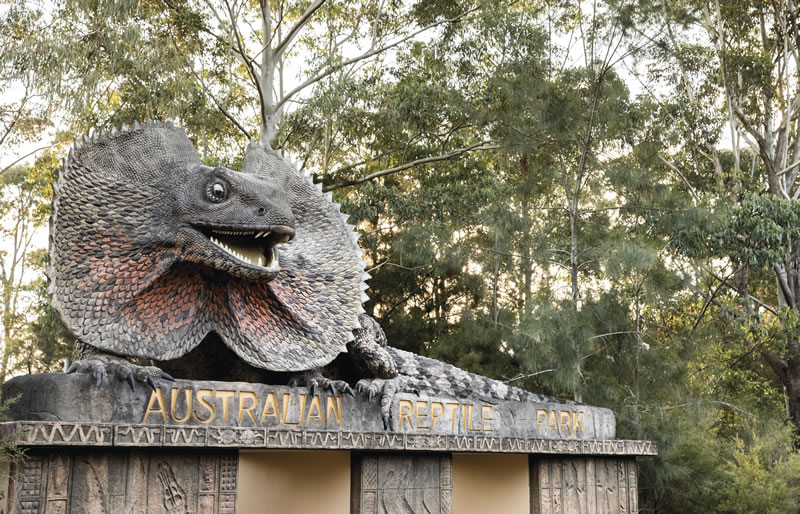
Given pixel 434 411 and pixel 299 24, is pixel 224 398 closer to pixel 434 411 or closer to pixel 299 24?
pixel 434 411

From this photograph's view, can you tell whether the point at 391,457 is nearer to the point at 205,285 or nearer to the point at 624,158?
the point at 205,285

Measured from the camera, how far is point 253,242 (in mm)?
5145

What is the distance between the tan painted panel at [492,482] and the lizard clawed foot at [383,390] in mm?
1523

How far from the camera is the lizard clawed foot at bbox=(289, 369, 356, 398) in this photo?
17.7 ft

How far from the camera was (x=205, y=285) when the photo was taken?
518 centimetres

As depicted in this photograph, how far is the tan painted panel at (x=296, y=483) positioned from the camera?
5992 mm

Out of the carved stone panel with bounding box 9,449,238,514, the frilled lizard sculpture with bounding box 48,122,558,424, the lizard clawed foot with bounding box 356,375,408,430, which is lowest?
the carved stone panel with bounding box 9,449,238,514

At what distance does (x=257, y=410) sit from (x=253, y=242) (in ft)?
3.58

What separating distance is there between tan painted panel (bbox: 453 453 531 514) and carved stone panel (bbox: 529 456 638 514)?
0.32 meters

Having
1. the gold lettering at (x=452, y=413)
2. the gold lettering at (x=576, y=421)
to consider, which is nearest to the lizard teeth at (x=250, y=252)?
the gold lettering at (x=452, y=413)

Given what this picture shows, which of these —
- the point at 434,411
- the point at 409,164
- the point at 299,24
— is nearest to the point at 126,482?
the point at 434,411

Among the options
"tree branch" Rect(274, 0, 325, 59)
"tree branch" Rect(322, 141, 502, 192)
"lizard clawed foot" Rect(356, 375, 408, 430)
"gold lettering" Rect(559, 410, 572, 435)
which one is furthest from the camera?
"tree branch" Rect(322, 141, 502, 192)

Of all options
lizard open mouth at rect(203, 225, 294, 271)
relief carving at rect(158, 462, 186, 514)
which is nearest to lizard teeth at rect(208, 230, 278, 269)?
lizard open mouth at rect(203, 225, 294, 271)

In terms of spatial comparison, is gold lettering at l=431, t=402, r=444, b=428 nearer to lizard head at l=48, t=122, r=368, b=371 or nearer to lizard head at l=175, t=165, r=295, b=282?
lizard head at l=48, t=122, r=368, b=371
